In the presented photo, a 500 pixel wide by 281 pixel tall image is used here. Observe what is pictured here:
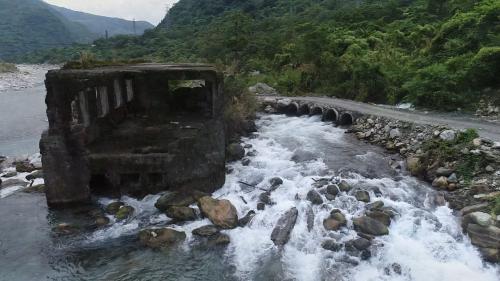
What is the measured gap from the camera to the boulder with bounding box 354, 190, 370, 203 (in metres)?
12.4

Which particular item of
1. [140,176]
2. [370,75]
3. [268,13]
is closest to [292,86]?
[370,75]

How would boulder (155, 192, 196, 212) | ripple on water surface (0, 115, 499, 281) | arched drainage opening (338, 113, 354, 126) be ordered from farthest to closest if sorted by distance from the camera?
arched drainage opening (338, 113, 354, 126) → boulder (155, 192, 196, 212) → ripple on water surface (0, 115, 499, 281)

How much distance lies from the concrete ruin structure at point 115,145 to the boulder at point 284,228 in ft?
10.4

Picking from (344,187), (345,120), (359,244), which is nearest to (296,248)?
(359,244)

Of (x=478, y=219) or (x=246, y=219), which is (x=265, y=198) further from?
A: (x=478, y=219)

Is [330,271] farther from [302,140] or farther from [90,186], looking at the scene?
[302,140]

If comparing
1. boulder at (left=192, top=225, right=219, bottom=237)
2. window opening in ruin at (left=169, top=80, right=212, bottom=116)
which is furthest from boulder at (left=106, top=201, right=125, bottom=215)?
window opening in ruin at (left=169, top=80, right=212, bottom=116)

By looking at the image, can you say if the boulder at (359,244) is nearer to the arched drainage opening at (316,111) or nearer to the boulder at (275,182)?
the boulder at (275,182)

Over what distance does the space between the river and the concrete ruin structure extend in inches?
24.3

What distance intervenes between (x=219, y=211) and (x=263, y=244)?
1.80 metres

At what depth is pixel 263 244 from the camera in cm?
1094

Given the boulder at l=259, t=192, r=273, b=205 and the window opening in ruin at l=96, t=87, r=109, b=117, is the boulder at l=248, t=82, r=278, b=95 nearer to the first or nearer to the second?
the window opening in ruin at l=96, t=87, r=109, b=117

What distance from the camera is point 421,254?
10062mm

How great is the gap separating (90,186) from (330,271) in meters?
8.40
